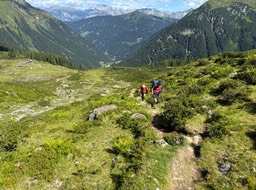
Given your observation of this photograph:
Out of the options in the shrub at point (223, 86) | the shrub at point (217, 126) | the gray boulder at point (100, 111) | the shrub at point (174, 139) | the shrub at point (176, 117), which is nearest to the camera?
the shrub at point (217, 126)

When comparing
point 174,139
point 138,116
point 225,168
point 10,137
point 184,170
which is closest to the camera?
point 225,168

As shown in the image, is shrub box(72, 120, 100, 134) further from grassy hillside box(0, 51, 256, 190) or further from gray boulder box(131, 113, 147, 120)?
gray boulder box(131, 113, 147, 120)

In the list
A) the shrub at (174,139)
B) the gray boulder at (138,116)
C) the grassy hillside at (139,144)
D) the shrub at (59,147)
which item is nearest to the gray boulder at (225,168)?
the grassy hillside at (139,144)

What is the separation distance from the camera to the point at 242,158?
14484 millimetres

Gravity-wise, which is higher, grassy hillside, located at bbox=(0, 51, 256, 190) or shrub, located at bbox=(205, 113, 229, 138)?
shrub, located at bbox=(205, 113, 229, 138)

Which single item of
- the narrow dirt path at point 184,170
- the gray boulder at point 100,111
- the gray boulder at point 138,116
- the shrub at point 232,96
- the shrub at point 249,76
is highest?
the shrub at point 249,76

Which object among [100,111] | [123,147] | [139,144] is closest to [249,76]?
[139,144]

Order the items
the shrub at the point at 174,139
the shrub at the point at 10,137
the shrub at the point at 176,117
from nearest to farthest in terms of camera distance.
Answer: the shrub at the point at 174,139, the shrub at the point at 176,117, the shrub at the point at 10,137

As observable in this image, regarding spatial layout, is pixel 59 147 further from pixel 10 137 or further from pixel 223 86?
pixel 223 86

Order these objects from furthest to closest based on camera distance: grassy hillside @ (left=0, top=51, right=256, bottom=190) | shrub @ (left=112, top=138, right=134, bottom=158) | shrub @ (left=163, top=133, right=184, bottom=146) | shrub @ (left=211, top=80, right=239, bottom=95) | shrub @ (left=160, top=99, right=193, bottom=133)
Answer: shrub @ (left=211, top=80, right=239, bottom=95), shrub @ (left=160, top=99, right=193, bottom=133), shrub @ (left=163, top=133, right=184, bottom=146), shrub @ (left=112, top=138, right=134, bottom=158), grassy hillside @ (left=0, top=51, right=256, bottom=190)

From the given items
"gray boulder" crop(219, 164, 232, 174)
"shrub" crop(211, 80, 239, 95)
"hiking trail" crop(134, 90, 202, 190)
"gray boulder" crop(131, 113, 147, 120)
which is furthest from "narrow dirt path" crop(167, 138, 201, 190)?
"shrub" crop(211, 80, 239, 95)

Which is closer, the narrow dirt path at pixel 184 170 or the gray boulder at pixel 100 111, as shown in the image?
the narrow dirt path at pixel 184 170

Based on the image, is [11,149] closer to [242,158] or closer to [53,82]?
[242,158]

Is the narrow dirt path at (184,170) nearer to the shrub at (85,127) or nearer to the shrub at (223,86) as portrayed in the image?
the shrub at (85,127)
